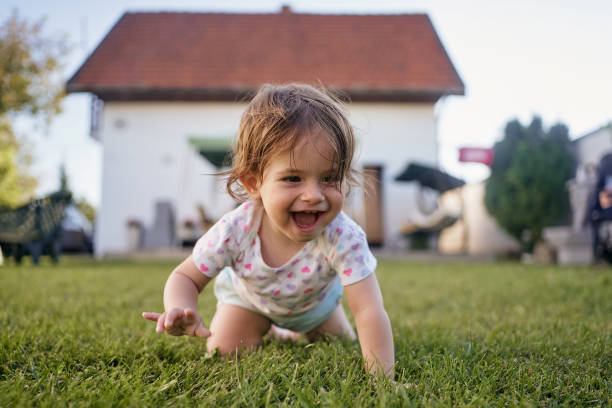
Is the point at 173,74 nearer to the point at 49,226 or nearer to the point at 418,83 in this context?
the point at 49,226

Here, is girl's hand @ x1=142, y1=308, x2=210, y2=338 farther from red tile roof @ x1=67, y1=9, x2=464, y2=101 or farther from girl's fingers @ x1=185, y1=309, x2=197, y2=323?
red tile roof @ x1=67, y1=9, x2=464, y2=101

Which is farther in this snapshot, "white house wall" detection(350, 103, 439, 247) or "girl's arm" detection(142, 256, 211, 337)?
"white house wall" detection(350, 103, 439, 247)

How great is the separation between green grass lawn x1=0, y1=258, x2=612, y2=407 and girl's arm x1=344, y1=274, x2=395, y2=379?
53 mm

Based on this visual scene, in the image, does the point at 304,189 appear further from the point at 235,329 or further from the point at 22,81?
the point at 22,81

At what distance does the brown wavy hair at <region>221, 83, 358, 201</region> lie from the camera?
4.73ft

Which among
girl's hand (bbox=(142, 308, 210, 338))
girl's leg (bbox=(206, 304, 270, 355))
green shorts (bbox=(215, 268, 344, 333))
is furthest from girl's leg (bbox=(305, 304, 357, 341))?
girl's hand (bbox=(142, 308, 210, 338))

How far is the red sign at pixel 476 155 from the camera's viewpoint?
29.1ft

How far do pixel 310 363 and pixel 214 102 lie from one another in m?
10.1

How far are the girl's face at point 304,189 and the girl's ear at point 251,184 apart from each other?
128mm

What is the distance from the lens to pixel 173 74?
10773 millimetres

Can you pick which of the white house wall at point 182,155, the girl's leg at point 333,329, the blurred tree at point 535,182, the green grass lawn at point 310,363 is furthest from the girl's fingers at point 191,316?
the white house wall at point 182,155

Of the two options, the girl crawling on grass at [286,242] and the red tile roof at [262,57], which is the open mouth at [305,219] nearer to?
the girl crawling on grass at [286,242]

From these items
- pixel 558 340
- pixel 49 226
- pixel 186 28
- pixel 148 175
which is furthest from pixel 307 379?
pixel 186 28

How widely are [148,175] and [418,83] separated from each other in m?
6.93
